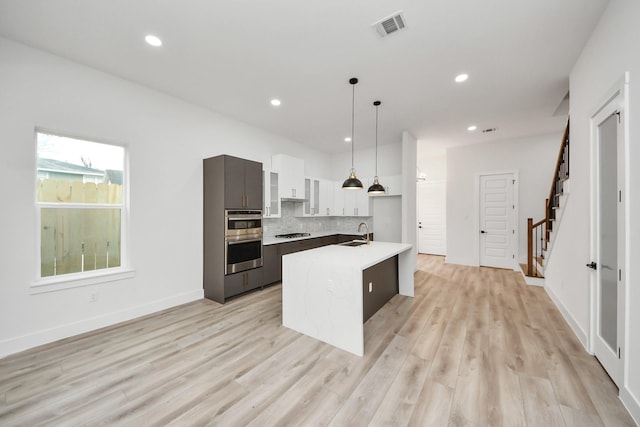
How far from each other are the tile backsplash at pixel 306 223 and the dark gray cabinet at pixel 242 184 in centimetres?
115

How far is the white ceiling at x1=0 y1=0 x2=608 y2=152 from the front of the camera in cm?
210

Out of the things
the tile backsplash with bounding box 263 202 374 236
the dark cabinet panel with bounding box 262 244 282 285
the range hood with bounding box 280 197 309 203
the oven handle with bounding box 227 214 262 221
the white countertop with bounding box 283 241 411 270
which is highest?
the range hood with bounding box 280 197 309 203

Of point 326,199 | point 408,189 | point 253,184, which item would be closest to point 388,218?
point 408,189

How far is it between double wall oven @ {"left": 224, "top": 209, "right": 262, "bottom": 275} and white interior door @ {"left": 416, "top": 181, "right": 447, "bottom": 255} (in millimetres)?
5799

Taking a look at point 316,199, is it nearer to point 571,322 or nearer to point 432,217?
point 432,217

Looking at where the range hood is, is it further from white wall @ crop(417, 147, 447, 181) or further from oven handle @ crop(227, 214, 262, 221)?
white wall @ crop(417, 147, 447, 181)

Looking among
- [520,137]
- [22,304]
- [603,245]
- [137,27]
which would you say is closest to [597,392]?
[603,245]

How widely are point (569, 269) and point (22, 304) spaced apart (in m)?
6.09

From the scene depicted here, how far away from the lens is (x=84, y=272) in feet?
9.69

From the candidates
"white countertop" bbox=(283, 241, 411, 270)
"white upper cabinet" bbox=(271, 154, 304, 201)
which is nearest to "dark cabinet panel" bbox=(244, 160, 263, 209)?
"white upper cabinet" bbox=(271, 154, 304, 201)

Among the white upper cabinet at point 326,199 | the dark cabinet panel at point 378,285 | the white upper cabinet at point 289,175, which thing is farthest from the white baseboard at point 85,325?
the white upper cabinet at point 326,199

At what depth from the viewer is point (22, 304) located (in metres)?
2.48

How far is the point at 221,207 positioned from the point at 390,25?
3057 mm

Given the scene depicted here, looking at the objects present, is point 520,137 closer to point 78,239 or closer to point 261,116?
point 261,116
